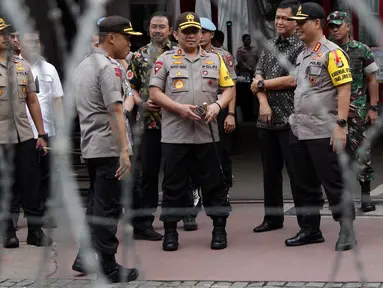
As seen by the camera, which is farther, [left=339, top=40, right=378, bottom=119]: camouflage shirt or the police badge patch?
[left=339, top=40, right=378, bottom=119]: camouflage shirt

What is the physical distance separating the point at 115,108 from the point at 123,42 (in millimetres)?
344

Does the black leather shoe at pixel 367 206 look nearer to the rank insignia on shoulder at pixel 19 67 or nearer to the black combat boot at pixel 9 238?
the black combat boot at pixel 9 238

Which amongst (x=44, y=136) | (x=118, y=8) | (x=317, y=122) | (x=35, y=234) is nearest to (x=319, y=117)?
(x=317, y=122)

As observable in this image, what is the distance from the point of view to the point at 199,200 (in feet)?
18.8

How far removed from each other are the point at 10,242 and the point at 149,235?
33.3 inches

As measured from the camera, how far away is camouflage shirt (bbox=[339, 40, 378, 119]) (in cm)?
523

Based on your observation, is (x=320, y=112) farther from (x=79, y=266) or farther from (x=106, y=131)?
(x=79, y=266)

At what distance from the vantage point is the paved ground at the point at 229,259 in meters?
4.13

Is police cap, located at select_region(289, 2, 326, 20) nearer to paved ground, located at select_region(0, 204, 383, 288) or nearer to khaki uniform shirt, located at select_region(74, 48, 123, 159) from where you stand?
khaki uniform shirt, located at select_region(74, 48, 123, 159)

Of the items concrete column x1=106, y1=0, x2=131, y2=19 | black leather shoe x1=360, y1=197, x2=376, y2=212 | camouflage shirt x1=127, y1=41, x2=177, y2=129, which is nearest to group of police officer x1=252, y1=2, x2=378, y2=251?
camouflage shirt x1=127, y1=41, x2=177, y2=129

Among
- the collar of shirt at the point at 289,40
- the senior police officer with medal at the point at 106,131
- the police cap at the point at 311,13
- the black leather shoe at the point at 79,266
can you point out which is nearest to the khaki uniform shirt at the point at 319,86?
the police cap at the point at 311,13

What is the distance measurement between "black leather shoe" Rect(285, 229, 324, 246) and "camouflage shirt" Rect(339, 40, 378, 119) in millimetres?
883

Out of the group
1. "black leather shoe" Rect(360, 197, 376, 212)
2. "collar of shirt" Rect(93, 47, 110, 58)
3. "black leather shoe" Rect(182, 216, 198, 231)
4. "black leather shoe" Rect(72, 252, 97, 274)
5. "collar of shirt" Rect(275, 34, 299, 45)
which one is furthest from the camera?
"black leather shoe" Rect(360, 197, 376, 212)

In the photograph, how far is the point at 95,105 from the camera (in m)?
4.00
